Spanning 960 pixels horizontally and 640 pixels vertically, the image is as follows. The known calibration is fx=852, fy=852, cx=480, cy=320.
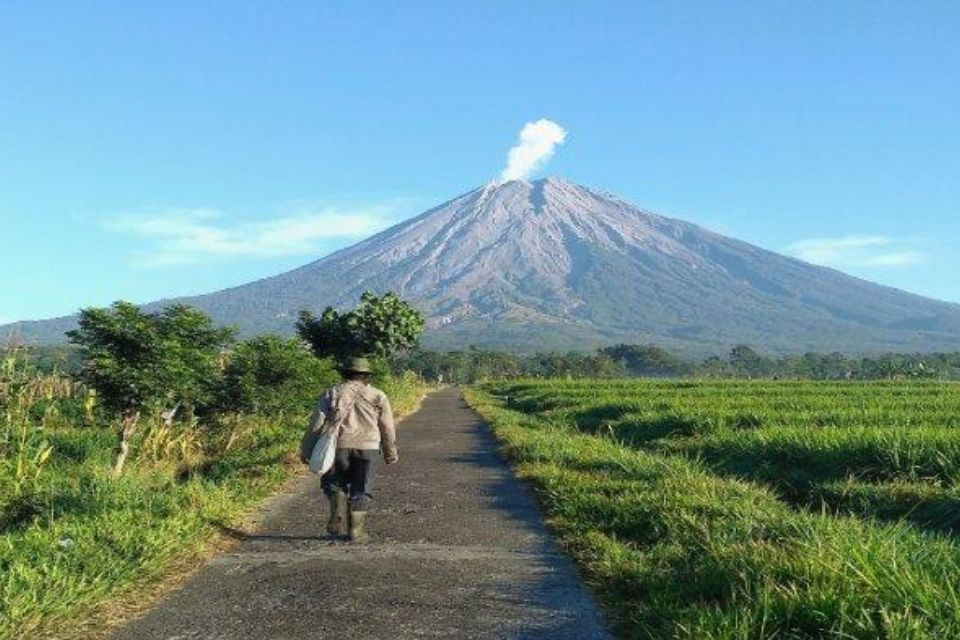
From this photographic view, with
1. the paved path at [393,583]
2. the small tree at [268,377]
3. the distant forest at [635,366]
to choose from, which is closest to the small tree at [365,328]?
the small tree at [268,377]

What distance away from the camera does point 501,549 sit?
6.77 meters

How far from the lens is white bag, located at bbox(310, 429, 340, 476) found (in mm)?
7184

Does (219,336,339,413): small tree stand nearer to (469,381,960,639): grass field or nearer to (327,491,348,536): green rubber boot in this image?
(469,381,960,639): grass field

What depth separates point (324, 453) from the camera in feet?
23.7

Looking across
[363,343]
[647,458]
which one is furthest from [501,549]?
[363,343]

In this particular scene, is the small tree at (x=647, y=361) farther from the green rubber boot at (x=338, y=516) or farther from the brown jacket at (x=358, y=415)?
the green rubber boot at (x=338, y=516)

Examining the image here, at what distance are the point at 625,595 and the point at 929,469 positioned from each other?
7.65 meters

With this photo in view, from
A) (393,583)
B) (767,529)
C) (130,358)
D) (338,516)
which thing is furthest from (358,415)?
(130,358)

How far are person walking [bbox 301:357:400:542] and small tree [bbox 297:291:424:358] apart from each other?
31.3 meters

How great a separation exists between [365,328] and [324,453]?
116ft

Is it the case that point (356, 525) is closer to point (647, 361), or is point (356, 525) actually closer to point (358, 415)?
point (358, 415)

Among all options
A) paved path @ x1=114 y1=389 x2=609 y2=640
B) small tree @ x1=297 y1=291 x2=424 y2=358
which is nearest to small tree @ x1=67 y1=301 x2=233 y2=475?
paved path @ x1=114 y1=389 x2=609 y2=640

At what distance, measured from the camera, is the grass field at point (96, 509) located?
4992 millimetres

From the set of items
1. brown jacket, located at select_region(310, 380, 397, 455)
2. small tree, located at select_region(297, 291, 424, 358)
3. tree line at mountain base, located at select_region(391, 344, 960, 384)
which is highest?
small tree, located at select_region(297, 291, 424, 358)
